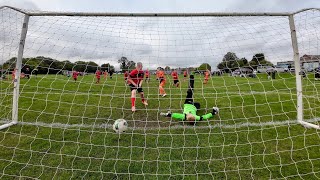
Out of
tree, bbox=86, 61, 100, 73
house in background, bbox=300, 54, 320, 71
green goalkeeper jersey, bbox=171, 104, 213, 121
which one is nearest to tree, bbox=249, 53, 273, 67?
house in background, bbox=300, 54, 320, 71

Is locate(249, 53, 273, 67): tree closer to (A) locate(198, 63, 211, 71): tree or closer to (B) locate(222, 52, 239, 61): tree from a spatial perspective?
(B) locate(222, 52, 239, 61): tree

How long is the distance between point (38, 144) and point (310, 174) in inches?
169

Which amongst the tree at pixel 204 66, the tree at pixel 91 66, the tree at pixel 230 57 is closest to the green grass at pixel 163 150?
the tree at pixel 91 66

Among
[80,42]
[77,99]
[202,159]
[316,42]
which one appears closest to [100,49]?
[80,42]

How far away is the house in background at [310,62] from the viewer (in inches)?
190

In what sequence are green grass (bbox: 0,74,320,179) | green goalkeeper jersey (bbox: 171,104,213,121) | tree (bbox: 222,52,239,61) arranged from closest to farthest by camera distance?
green grass (bbox: 0,74,320,179) → tree (bbox: 222,52,239,61) → green goalkeeper jersey (bbox: 171,104,213,121)

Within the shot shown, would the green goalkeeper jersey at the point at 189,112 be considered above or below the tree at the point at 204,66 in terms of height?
below

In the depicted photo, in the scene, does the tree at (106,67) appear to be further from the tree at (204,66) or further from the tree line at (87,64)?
the tree at (204,66)

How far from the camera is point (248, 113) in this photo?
6.45 meters

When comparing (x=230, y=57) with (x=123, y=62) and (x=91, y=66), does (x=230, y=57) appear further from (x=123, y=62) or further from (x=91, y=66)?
(x=91, y=66)

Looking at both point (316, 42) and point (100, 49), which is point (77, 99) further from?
point (316, 42)

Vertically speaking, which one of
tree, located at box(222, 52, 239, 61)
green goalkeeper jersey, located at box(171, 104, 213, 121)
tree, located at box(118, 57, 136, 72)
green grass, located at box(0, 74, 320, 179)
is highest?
tree, located at box(222, 52, 239, 61)

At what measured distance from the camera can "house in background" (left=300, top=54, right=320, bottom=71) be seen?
190 inches

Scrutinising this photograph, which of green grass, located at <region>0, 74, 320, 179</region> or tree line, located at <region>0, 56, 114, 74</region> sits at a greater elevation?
tree line, located at <region>0, 56, 114, 74</region>
